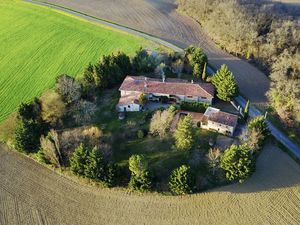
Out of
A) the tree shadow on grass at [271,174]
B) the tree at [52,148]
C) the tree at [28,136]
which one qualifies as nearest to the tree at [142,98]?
the tree at [52,148]

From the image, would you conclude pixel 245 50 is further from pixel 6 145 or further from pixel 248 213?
pixel 6 145

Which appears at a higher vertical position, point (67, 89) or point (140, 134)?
point (67, 89)

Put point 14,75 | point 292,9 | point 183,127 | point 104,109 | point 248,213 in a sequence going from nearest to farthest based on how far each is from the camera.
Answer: point 248,213
point 183,127
point 104,109
point 14,75
point 292,9

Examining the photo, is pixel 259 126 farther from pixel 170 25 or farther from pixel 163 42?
pixel 170 25

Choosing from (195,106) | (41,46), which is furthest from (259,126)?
(41,46)

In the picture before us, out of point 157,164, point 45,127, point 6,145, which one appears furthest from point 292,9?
point 6,145

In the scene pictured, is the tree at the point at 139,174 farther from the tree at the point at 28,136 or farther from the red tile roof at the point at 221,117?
the tree at the point at 28,136
